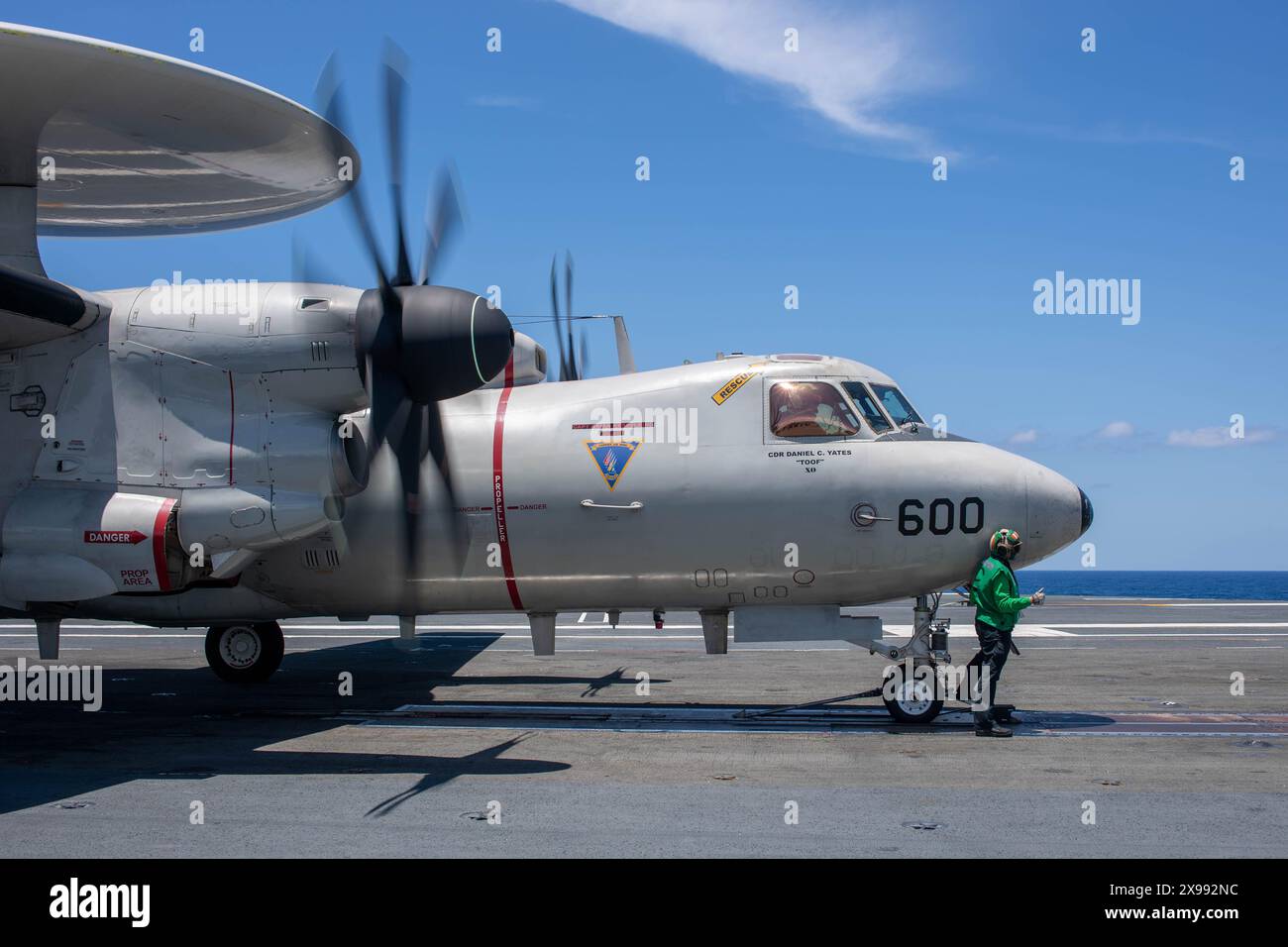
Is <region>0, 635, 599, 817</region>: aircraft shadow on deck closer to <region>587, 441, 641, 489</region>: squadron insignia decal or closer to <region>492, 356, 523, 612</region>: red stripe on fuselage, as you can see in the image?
<region>492, 356, 523, 612</region>: red stripe on fuselage

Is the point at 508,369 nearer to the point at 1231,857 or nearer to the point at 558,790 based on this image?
the point at 558,790

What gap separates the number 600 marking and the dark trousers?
46.1 inches

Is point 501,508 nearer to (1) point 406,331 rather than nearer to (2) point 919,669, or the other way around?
(1) point 406,331

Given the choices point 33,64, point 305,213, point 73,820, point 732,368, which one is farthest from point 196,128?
point 73,820

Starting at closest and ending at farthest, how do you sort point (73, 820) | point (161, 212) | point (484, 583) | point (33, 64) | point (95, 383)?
1. point (73, 820)
2. point (33, 64)
3. point (95, 383)
4. point (484, 583)
5. point (161, 212)

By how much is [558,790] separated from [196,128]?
8.90 meters

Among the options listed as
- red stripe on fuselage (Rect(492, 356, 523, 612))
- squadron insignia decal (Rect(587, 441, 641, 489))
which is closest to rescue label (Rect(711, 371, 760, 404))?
squadron insignia decal (Rect(587, 441, 641, 489))

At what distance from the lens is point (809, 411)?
13.1 meters

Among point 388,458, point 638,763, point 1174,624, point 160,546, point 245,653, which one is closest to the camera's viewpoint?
point 638,763

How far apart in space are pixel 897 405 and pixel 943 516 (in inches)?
65.5

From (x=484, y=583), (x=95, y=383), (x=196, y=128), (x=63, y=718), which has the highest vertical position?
(x=196, y=128)

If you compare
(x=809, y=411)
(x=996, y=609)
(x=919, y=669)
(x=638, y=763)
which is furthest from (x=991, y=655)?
(x=638, y=763)

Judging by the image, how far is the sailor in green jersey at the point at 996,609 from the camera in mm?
11953
